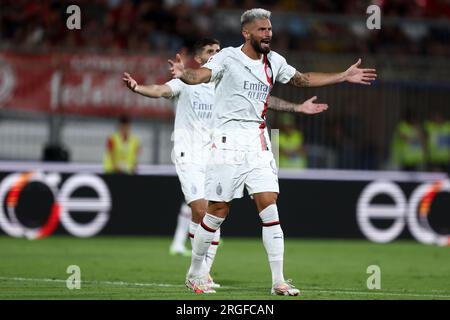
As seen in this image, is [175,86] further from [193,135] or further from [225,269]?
[225,269]

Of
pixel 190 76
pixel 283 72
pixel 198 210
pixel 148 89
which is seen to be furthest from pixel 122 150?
pixel 190 76

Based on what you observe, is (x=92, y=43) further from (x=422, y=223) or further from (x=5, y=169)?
(x=422, y=223)

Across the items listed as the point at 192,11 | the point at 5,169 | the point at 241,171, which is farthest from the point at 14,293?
the point at 192,11

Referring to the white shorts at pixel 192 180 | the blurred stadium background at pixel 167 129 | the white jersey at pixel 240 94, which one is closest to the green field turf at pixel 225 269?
the blurred stadium background at pixel 167 129

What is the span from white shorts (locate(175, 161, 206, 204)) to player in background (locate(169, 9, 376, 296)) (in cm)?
189

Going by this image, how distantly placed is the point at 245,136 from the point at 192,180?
7.54 ft

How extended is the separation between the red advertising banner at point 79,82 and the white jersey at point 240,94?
10.4m

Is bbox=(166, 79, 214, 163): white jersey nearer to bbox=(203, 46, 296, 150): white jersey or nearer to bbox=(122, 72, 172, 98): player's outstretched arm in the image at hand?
bbox=(122, 72, 172, 98): player's outstretched arm

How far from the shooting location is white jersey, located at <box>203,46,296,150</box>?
11.1 m

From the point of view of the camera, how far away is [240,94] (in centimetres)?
1109

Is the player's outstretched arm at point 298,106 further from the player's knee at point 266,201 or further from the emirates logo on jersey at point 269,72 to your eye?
the player's knee at point 266,201

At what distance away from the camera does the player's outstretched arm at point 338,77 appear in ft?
37.3

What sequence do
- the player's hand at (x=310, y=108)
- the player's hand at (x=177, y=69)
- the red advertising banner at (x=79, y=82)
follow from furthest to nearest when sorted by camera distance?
the red advertising banner at (x=79, y=82)
the player's hand at (x=310, y=108)
the player's hand at (x=177, y=69)

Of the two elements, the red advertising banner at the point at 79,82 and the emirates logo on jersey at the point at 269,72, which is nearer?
the emirates logo on jersey at the point at 269,72
